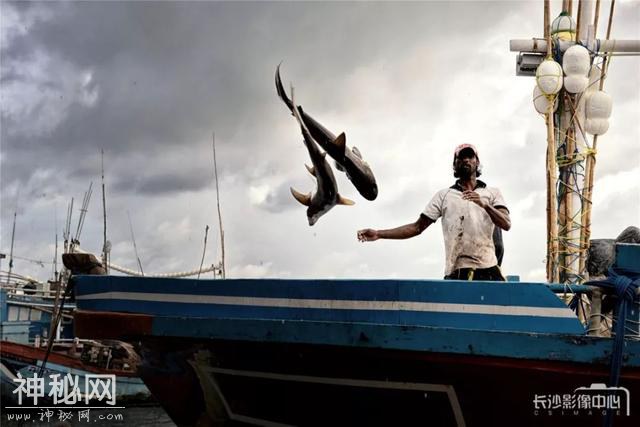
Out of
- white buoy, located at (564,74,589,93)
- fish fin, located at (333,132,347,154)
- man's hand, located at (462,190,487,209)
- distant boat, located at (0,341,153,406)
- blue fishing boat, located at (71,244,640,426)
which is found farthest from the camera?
distant boat, located at (0,341,153,406)

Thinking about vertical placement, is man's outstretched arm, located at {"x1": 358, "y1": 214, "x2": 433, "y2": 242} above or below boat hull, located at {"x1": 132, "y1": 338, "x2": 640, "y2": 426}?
above

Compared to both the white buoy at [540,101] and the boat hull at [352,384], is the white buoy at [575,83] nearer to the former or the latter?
the white buoy at [540,101]

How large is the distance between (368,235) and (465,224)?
719mm

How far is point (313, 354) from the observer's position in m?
4.58

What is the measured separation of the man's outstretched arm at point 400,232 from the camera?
4926 millimetres

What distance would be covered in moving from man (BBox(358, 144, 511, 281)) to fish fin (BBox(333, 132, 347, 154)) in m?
0.91

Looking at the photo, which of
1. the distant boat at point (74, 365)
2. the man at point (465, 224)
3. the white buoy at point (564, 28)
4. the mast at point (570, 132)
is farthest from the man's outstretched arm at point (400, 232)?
the distant boat at point (74, 365)

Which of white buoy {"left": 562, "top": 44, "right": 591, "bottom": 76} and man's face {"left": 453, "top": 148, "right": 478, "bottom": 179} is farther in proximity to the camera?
white buoy {"left": 562, "top": 44, "right": 591, "bottom": 76}

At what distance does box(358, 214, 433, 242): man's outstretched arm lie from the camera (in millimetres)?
4926

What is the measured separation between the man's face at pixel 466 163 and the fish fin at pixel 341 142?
991 mm

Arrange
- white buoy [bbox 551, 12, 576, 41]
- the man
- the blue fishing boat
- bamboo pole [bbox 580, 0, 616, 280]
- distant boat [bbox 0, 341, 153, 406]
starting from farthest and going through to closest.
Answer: distant boat [bbox 0, 341, 153, 406]
white buoy [bbox 551, 12, 576, 41]
bamboo pole [bbox 580, 0, 616, 280]
the man
the blue fishing boat

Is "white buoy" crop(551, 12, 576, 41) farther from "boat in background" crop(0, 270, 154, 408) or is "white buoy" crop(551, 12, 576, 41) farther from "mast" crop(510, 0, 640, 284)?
"boat in background" crop(0, 270, 154, 408)

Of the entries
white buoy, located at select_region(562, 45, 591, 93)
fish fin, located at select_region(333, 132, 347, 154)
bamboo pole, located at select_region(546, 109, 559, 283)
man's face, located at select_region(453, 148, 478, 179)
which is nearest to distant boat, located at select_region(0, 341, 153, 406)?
bamboo pole, located at select_region(546, 109, 559, 283)

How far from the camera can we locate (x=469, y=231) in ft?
15.7
